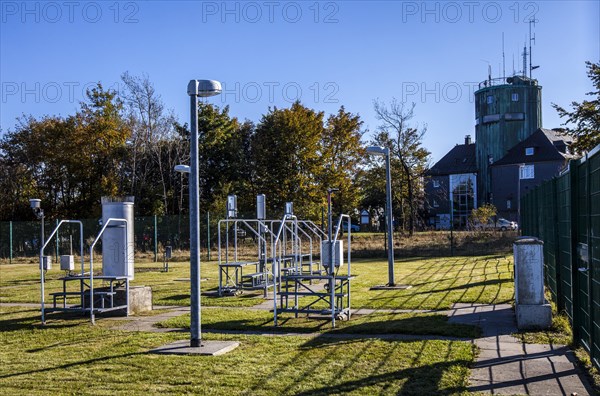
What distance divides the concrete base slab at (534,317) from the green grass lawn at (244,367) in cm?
141

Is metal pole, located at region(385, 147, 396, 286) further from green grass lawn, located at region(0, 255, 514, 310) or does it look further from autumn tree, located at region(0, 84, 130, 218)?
autumn tree, located at region(0, 84, 130, 218)

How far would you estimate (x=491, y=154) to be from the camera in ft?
219

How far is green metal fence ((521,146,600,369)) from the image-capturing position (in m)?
6.54

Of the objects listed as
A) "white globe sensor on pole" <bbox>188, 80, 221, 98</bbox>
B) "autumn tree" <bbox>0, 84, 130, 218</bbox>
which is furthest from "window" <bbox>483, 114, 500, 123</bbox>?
"white globe sensor on pole" <bbox>188, 80, 221, 98</bbox>

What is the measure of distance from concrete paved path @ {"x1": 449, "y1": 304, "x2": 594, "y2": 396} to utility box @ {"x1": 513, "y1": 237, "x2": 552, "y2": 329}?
0.32 m

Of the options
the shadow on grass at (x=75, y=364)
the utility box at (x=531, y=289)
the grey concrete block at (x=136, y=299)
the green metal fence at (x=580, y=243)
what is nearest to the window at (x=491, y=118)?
the green metal fence at (x=580, y=243)

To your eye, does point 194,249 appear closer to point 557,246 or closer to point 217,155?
point 557,246

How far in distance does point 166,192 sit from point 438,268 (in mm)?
26694

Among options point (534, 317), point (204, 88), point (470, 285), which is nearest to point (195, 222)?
point (204, 88)

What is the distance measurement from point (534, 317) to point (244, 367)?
4378 mm

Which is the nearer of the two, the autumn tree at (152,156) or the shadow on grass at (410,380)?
the shadow on grass at (410,380)

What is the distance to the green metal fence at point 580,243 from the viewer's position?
6.54 meters

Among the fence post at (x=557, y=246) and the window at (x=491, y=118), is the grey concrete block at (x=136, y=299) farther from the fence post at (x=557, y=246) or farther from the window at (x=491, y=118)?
the window at (x=491, y=118)

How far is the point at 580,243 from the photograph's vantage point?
24.8 feet
